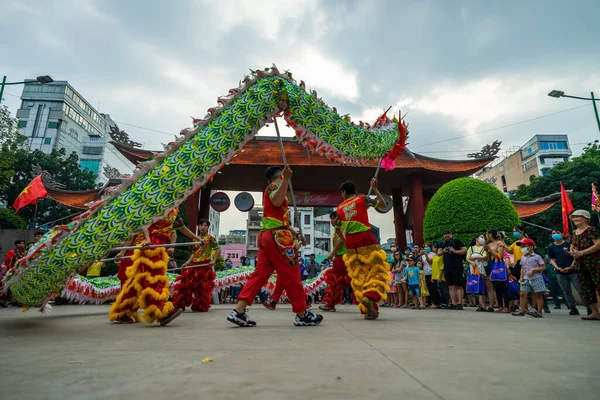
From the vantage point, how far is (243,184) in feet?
54.4

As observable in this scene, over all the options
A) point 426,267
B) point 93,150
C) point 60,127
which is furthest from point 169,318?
point 60,127

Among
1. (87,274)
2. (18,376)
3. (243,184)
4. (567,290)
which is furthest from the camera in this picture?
(243,184)

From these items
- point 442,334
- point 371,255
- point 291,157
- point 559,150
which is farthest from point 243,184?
point 559,150

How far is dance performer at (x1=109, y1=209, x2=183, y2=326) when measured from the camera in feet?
12.5

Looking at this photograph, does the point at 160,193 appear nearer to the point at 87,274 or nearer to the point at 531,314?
the point at 531,314

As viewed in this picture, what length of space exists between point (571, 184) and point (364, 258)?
26364 mm

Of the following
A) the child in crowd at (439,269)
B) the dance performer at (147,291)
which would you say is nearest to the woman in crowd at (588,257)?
the child in crowd at (439,269)

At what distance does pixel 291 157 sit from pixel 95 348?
12.7 meters

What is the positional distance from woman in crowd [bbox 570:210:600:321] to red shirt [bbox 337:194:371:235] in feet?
9.82

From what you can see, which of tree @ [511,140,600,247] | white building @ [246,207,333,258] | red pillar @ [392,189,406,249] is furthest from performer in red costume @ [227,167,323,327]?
white building @ [246,207,333,258]

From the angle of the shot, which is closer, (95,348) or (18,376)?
(18,376)

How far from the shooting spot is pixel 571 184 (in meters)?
24.0

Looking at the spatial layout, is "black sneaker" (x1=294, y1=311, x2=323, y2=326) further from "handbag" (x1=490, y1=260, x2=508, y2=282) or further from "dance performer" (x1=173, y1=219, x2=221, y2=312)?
"handbag" (x1=490, y1=260, x2=508, y2=282)

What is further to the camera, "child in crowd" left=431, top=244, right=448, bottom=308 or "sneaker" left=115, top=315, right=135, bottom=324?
"child in crowd" left=431, top=244, right=448, bottom=308
